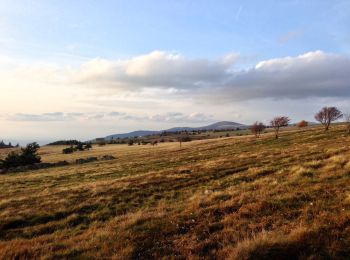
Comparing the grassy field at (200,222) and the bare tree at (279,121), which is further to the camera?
the bare tree at (279,121)

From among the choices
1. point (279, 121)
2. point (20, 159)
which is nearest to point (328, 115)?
point (279, 121)

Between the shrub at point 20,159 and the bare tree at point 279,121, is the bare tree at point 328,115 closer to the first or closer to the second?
the bare tree at point 279,121

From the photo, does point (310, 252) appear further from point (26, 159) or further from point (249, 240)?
point (26, 159)

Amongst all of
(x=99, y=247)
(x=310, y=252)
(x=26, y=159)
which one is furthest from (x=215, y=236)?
(x=26, y=159)

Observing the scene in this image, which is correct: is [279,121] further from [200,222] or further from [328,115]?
[200,222]

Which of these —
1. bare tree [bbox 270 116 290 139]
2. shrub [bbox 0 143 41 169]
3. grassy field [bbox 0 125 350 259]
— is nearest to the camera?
grassy field [bbox 0 125 350 259]

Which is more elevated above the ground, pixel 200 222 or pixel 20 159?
pixel 20 159

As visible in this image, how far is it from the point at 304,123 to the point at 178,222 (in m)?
131

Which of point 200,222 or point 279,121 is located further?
point 279,121

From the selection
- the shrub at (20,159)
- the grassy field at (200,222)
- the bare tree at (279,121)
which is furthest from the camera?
the bare tree at (279,121)

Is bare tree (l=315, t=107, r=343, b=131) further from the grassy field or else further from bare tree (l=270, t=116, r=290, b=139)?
the grassy field

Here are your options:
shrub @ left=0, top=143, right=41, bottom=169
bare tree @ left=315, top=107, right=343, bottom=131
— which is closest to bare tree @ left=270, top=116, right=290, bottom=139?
bare tree @ left=315, top=107, right=343, bottom=131

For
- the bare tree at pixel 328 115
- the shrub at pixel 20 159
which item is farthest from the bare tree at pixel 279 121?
the shrub at pixel 20 159

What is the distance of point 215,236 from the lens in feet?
30.7
